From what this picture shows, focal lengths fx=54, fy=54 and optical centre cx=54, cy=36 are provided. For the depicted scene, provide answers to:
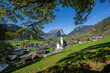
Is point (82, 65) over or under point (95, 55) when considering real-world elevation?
under

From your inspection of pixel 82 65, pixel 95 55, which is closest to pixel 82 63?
pixel 82 65

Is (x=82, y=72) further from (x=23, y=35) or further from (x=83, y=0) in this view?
(x=83, y=0)

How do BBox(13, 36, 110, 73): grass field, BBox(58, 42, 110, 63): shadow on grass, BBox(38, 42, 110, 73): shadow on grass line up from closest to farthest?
BBox(38, 42, 110, 73): shadow on grass → BBox(13, 36, 110, 73): grass field → BBox(58, 42, 110, 63): shadow on grass

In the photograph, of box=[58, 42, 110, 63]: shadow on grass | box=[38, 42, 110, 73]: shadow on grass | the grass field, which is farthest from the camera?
box=[58, 42, 110, 63]: shadow on grass

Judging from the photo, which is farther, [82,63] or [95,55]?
[95,55]

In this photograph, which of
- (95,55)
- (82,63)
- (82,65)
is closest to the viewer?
(82,65)

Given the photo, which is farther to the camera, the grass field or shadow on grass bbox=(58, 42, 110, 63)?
shadow on grass bbox=(58, 42, 110, 63)

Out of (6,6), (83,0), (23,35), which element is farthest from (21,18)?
(83,0)

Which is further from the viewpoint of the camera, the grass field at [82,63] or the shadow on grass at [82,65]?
the grass field at [82,63]

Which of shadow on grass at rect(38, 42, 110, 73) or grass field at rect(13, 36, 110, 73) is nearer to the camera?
shadow on grass at rect(38, 42, 110, 73)

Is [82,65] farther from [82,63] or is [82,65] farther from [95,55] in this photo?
[95,55]

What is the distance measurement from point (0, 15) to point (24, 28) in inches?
95.1

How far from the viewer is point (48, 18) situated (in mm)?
8375

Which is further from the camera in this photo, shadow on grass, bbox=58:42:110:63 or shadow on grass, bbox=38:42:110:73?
shadow on grass, bbox=58:42:110:63
